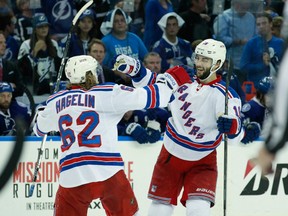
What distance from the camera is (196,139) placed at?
18.6ft

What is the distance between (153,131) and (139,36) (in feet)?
4.17

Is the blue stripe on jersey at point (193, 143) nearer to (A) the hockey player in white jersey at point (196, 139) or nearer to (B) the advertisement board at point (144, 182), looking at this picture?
(A) the hockey player in white jersey at point (196, 139)

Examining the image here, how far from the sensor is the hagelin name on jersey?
5090 millimetres

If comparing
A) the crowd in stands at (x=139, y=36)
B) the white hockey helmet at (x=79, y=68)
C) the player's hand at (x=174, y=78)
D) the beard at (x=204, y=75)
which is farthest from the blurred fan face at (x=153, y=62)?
the white hockey helmet at (x=79, y=68)

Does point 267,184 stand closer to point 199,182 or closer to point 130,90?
point 199,182

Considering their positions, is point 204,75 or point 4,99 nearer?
point 204,75

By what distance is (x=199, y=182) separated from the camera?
5645mm

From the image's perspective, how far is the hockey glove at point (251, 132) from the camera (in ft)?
21.6

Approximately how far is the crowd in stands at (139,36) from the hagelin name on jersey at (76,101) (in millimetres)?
2159

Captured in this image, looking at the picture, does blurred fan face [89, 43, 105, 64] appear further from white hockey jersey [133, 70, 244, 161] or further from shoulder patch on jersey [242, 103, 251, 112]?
white hockey jersey [133, 70, 244, 161]

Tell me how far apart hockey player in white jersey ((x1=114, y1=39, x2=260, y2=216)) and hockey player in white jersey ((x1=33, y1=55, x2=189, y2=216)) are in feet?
1.45

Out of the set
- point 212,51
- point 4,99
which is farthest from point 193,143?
point 4,99

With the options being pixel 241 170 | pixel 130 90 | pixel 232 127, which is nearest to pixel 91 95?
pixel 130 90

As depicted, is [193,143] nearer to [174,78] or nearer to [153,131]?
[174,78]
